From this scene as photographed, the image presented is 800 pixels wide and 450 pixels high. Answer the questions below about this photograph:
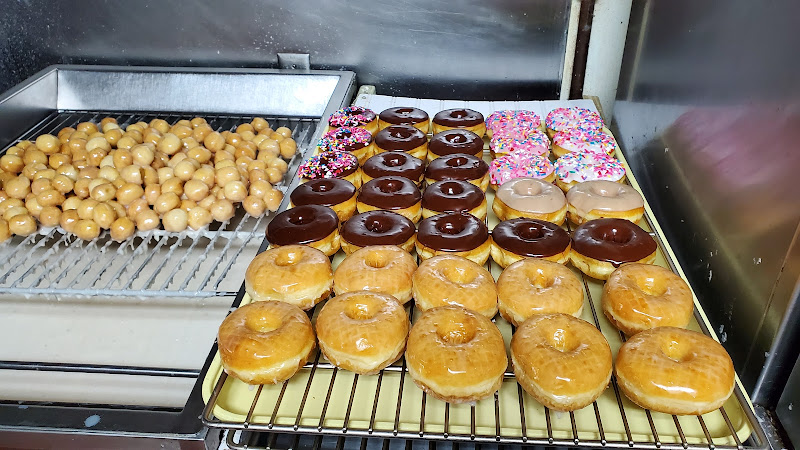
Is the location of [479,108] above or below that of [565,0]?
below

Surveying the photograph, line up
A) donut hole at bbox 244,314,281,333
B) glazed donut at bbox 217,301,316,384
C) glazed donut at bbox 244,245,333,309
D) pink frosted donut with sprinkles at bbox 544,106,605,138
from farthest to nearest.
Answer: pink frosted donut with sprinkles at bbox 544,106,605,138 < glazed donut at bbox 244,245,333,309 < donut hole at bbox 244,314,281,333 < glazed donut at bbox 217,301,316,384

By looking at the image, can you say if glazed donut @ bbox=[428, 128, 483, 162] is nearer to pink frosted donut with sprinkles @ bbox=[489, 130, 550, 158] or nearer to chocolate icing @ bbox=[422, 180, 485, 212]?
pink frosted donut with sprinkles @ bbox=[489, 130, 550, 158]

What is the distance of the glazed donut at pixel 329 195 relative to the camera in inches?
85.7

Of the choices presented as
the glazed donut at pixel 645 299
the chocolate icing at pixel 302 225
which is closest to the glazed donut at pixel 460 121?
the chocolate icing at pixel 302 225

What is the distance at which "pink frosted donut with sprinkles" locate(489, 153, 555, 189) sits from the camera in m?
2.38

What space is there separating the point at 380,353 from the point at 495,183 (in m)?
1.15

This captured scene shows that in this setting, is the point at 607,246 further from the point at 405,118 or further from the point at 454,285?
the point at 405,118

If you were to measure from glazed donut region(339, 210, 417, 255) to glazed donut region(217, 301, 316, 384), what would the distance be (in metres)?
0.42

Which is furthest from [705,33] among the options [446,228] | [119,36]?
[119,36]

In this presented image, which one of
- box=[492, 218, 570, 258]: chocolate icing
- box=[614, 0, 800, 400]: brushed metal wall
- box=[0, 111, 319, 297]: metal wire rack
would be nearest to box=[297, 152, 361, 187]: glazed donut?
box=[0, 111, 319, 297]: metal wire rack

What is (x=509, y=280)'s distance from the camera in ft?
5.66

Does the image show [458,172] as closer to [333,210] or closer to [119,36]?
→ [333,210]

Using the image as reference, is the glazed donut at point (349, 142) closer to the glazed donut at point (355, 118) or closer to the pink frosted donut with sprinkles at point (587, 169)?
the glazed donut at point (355, 118)

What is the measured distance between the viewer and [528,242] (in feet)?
6.20
